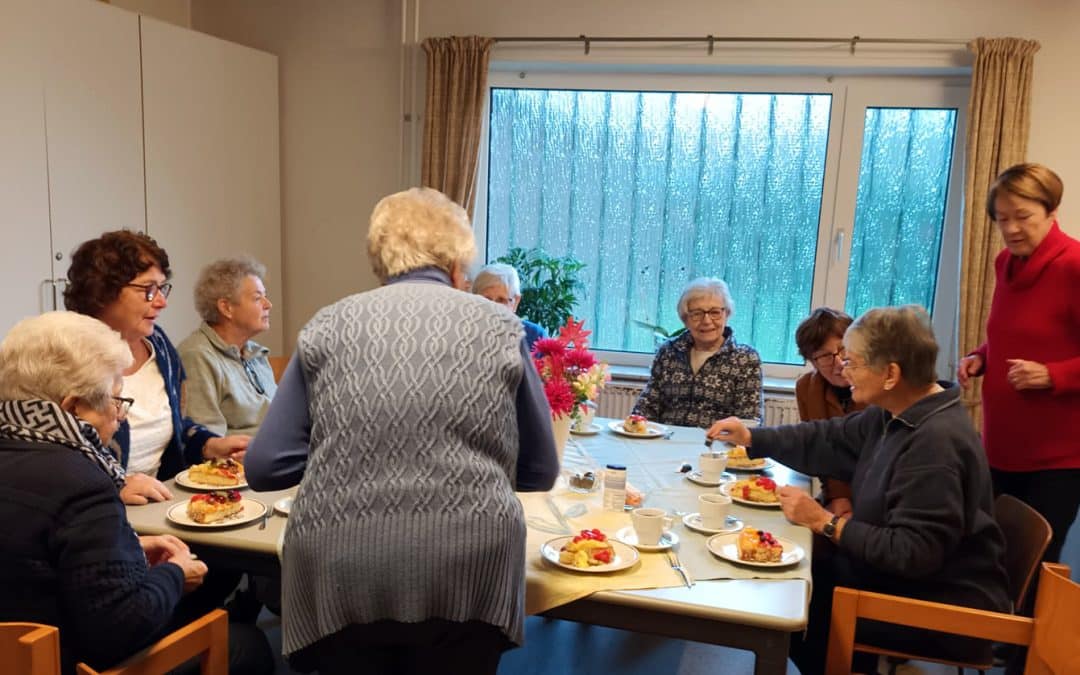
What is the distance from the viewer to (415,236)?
1.40m

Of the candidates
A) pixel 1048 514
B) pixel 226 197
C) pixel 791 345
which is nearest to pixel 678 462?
pixel 1048 514

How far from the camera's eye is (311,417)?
1.33 m

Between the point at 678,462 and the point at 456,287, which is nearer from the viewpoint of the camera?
the point at 456,287

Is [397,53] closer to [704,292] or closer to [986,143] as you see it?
[704,292]

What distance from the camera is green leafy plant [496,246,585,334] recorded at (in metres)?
3.88

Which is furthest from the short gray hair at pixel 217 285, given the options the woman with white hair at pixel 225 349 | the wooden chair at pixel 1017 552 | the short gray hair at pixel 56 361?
the wooden chair at pixel 1017 552

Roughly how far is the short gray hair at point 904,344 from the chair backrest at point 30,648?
1.65 meters

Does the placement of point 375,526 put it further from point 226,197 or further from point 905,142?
point 905,142

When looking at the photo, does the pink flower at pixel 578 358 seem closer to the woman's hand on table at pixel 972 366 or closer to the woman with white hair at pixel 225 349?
the woman with white hair at pixel 225 349

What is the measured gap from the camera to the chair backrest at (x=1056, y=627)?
133cm

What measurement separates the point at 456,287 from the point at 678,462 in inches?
45.9

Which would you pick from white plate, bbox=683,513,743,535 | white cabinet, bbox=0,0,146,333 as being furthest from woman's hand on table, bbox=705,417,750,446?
white cabinet, bbox=0,0,146,333

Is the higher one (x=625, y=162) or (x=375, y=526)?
(x=625, y=162)

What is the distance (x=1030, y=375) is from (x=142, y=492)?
2371 millimetres
